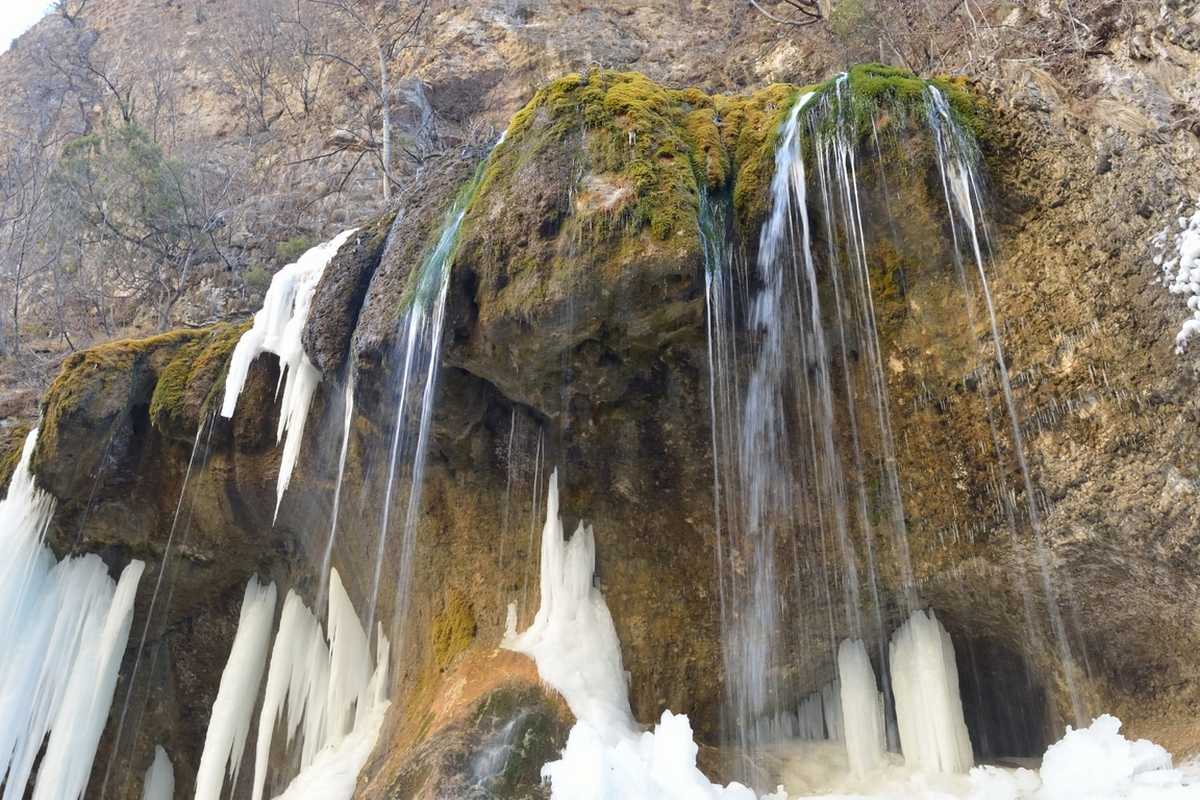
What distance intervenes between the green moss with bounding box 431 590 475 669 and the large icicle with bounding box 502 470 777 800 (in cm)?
43

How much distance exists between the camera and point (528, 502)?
6805 millimetres

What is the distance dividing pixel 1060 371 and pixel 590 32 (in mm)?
15452

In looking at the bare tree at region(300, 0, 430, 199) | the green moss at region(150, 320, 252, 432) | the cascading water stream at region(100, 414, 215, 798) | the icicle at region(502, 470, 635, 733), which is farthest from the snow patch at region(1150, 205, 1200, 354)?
the bare tree at region(300, 0, 430, 199)

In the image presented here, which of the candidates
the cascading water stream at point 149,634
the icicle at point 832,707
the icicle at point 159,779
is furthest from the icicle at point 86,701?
the icicle at point 832,707

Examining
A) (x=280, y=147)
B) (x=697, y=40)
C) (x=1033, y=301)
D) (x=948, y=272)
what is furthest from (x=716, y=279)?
(x=280, y=147)

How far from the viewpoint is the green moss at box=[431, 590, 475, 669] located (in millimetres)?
6660

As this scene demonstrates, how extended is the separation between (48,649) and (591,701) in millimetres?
6009

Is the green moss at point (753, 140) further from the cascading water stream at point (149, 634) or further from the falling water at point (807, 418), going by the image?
the cascading water stream at point (149, 634)

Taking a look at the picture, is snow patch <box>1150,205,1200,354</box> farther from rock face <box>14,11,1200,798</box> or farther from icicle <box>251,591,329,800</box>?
icicle <box>251,591,329,800</box>

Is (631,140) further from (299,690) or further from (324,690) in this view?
(299,690)

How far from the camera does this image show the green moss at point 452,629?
6.66m

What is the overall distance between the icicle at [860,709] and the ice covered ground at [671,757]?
0.12ft

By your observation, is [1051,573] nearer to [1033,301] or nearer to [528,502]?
[1033,301]

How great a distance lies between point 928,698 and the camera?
5.75 m
